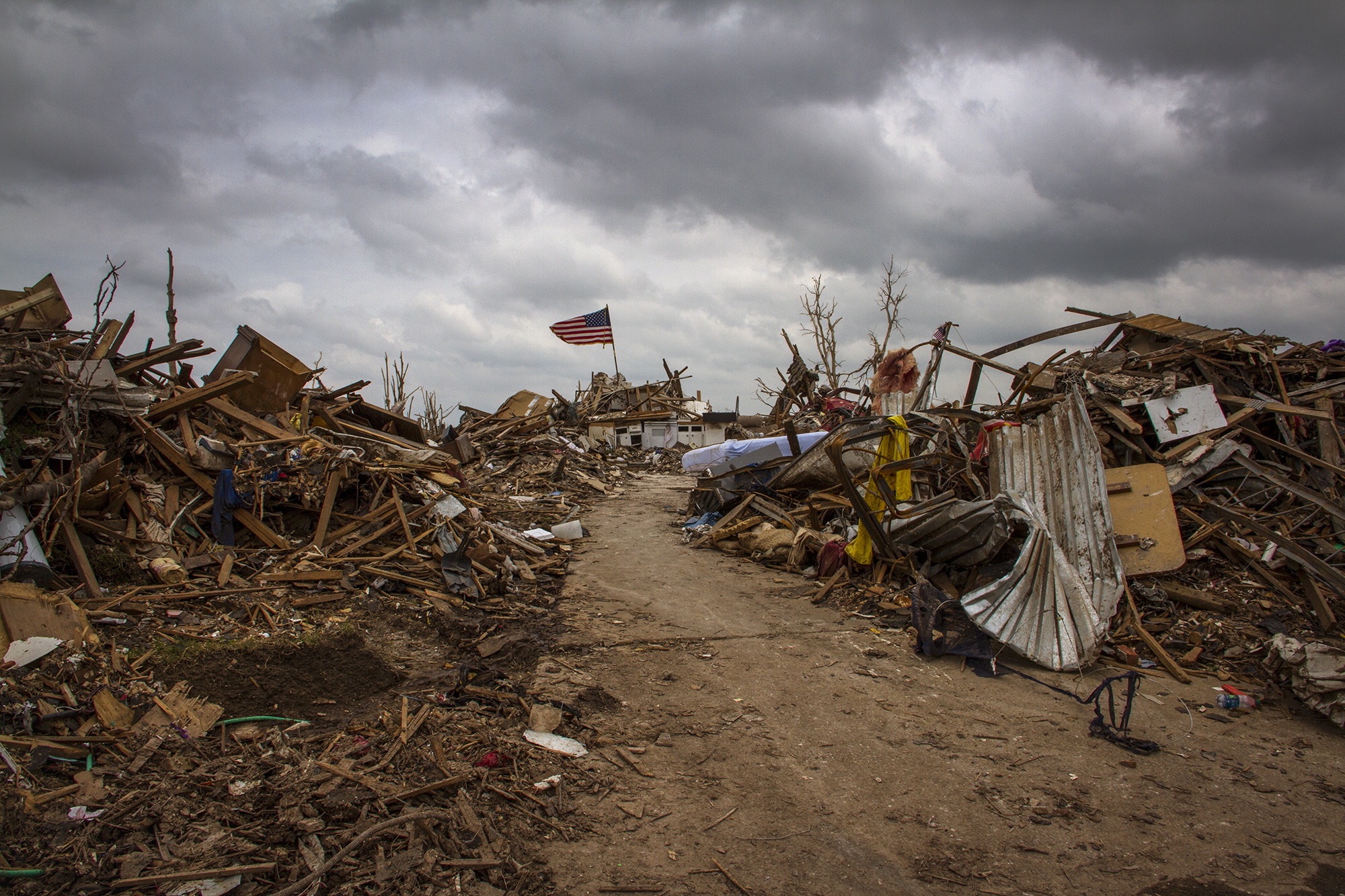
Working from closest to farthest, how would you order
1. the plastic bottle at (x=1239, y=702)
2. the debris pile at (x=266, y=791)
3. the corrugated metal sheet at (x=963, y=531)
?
the debris pile at (x=266, y=791), the plastic bottle at (x=1239, y=702), the corrugated metal sheet at (x=963, y=531)

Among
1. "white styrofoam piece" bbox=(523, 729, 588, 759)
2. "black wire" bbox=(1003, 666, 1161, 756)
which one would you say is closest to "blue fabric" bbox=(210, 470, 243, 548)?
"white styrofoam piece" bbox=(523, 729, 588, 759)

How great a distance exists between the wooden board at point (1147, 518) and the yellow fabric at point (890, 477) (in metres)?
2.27

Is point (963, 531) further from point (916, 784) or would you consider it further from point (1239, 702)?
point (916, 784)

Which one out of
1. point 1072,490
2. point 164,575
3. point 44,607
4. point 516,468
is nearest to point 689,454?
point 516,468

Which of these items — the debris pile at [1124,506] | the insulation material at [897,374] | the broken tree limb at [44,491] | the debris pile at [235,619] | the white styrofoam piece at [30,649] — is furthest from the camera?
the insulation material at [897,374]

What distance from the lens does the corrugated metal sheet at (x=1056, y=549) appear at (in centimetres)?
626

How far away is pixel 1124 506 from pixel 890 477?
2599mm

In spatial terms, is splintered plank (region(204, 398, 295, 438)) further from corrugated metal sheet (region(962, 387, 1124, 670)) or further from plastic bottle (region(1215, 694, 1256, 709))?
plastic bottle (region(1215, 694, 1256, 709))

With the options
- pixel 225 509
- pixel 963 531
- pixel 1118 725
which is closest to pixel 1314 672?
pixel 1118 725

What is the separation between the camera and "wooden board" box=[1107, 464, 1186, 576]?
714 centimetres

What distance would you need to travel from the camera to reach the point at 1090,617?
20.3ft

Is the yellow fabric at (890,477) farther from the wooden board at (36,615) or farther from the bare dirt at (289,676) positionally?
the wooden board at (36,615)

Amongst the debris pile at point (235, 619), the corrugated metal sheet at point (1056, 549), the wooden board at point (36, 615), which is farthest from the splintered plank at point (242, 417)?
the corrugated metal sheet at point (1056, 549)

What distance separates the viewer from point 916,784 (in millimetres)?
4395
